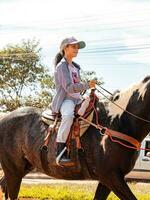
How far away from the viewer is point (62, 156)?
23.0ft

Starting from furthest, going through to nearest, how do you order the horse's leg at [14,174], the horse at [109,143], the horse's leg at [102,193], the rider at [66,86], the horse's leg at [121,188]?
the horse's leg at [14,174] → the horse's leg at [102,193] → the rider at [66,86] → the horse at [109,143] → the horse's leg at [121,188]

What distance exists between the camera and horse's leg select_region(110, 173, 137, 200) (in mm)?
6324

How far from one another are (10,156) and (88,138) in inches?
72.9

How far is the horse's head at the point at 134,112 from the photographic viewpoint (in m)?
6.61

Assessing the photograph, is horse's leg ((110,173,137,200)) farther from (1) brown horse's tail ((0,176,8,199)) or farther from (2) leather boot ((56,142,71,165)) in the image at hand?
(1) brown horse's tail ((0,176,8,199))

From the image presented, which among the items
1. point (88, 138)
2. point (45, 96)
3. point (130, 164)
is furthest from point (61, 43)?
point (45, 96)

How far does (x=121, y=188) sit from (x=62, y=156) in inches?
42.0

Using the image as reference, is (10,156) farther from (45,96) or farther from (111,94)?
(45,96)

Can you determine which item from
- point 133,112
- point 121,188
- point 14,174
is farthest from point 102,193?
point 14,174

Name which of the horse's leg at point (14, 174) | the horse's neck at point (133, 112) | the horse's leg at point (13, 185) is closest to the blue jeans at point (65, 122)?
the horse's neck at point (133, 112)

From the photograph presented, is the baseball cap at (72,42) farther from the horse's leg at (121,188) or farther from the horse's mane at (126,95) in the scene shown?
the horse's leg at (121,188)

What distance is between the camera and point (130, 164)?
6.62 m

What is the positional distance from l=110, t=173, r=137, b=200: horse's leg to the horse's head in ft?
2.07

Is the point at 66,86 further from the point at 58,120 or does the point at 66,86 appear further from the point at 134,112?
the point at 134,112
